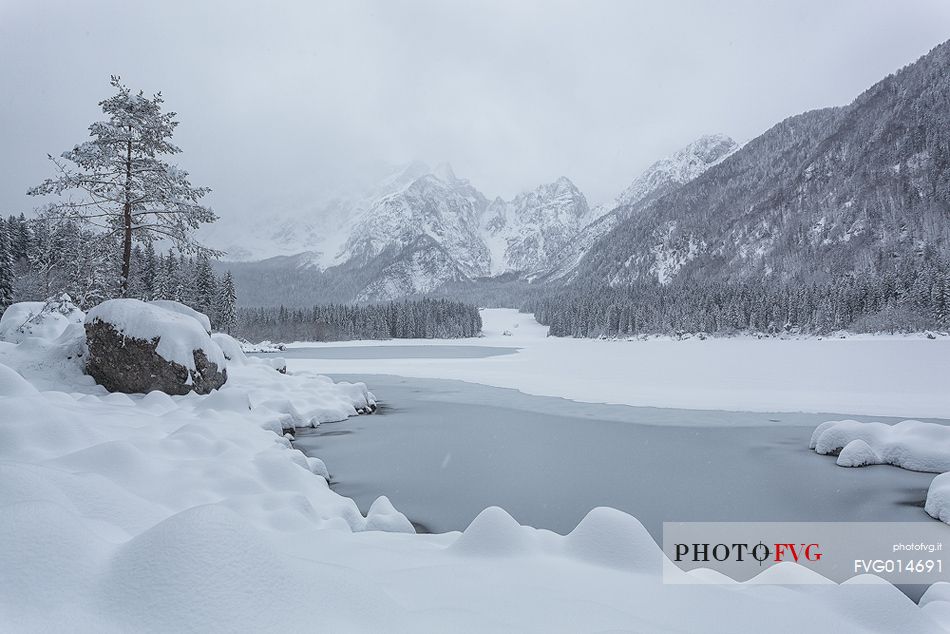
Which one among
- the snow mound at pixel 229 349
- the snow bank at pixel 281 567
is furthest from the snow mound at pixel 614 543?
the snow mound at pixel 229 349

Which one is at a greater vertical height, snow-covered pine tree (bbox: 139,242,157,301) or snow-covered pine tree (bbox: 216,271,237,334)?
snow-covered pine tree (bbox: 139,242,157,301)

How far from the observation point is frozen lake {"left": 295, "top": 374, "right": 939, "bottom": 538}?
354 inches

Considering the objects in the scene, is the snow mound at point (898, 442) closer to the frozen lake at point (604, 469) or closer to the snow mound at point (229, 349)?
the frozen lake at point (604, 469)

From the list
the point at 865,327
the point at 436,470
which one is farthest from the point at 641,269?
the point at 436,470

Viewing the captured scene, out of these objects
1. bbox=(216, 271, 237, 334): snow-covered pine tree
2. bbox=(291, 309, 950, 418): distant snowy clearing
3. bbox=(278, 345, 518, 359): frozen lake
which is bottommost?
bbox=(278, 345, 518, 359): frozen lake

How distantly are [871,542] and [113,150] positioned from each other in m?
20.3

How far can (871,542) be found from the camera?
760cm

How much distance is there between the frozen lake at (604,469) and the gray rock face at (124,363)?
170 inches

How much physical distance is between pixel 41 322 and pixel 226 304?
5014 centimetres

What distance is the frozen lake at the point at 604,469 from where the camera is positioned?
898 cm

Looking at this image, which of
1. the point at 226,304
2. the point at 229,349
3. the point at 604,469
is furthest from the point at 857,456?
the point at 226,304

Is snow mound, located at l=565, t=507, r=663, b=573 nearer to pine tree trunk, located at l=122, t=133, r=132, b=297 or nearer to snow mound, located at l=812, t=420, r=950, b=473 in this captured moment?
snow mound, located at l=812, t=420, r=950, b=473

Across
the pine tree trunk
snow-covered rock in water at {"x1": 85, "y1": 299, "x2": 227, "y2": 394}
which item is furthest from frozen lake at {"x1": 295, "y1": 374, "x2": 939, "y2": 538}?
the pine tree trunk

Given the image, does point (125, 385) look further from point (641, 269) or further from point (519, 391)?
point (641, 269)
